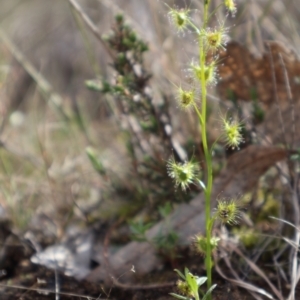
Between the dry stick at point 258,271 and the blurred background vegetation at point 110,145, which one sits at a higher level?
the blurred background vegetation at point 110,145

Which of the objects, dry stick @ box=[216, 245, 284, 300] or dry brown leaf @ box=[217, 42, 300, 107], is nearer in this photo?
dry stick @ box=[216, 245, 284, 300]

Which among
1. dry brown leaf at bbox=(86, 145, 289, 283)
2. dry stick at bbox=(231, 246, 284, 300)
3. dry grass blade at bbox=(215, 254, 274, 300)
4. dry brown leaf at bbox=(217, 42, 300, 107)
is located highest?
dry brown leaf at bbox=(217, 42, 300, 107)

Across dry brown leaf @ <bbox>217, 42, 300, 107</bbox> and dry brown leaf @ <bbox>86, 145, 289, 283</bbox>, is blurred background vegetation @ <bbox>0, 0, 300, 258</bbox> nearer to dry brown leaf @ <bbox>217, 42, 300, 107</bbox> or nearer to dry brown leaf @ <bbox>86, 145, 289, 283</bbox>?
dry brown leaf @ <bbox>86, 145, 289, 283</bbox>

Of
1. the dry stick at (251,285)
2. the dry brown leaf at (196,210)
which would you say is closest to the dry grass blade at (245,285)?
the dry stick at (251,285)

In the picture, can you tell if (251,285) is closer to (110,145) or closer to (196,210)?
(196,210)

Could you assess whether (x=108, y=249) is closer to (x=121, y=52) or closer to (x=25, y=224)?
(x=25, y=224)

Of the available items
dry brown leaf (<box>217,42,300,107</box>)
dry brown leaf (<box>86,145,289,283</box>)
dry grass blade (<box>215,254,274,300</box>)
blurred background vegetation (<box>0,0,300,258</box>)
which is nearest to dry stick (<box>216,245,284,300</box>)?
dry grass blade (<box>215,254,274,300</box>)

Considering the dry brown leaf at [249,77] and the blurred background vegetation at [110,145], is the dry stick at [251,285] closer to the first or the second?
the blurred background vegetation at [110,145]

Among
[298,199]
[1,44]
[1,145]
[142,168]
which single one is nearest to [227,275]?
[298,199]

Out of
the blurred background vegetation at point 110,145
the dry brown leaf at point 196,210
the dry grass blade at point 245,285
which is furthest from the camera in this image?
the blurred background vegetation at point 110,145
